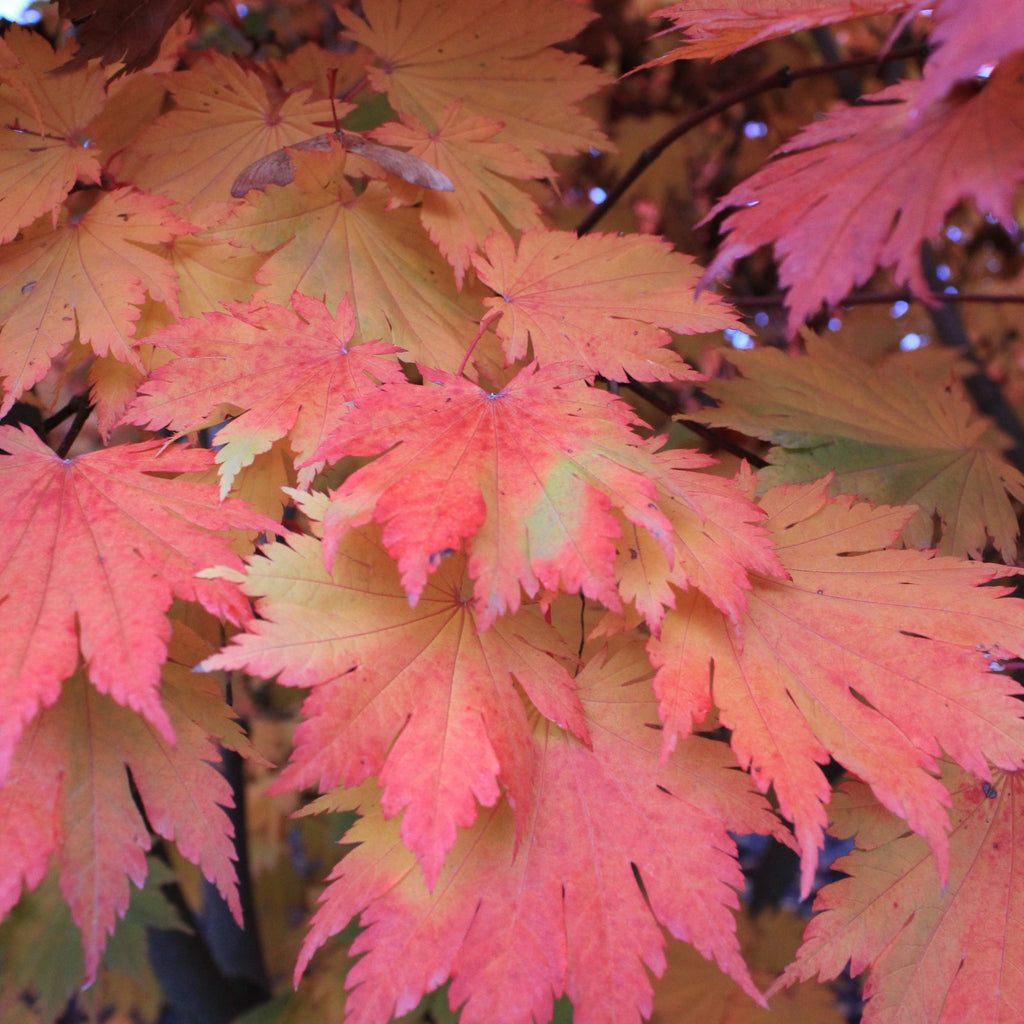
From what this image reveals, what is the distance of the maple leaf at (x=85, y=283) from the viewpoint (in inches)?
27.6

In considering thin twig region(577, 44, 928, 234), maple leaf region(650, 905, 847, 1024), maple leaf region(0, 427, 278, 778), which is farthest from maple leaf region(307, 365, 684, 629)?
maple leaf region(650, 905, 847, 1024)

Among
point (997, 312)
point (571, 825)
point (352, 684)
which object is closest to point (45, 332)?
point (352, 684)

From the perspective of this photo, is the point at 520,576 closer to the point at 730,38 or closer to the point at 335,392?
the point at 335,392

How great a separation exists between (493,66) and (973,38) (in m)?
0.65

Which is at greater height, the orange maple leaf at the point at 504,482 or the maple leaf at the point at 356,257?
the maple leaf at the point at 356,257

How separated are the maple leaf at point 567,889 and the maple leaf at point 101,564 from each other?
219 mm

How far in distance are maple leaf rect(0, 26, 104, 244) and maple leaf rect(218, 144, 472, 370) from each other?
16cm

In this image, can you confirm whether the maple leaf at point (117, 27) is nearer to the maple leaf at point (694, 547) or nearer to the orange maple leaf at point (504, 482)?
the orange maple leaf at point (504, 482)

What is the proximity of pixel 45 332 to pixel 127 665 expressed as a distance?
35cm

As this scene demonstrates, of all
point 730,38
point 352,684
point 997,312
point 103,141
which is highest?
point 103,141

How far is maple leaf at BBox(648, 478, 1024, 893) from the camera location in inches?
23.1

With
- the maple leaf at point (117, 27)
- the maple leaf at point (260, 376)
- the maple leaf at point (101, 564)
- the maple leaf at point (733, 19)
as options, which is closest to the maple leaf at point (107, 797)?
the maple leaf at point (101, 564)

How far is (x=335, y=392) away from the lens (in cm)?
67

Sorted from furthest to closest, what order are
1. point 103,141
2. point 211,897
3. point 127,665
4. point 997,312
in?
1. point 997,312
2. point 211,897
3. point 103,141
4. point 127,665
